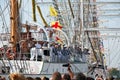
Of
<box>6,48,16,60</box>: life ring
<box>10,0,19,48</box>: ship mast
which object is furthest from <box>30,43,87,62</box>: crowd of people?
<box>10,0,19,48</box>: ship mast

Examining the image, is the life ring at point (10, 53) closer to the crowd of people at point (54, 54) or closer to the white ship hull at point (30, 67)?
the white ship hull at point (30, 67)

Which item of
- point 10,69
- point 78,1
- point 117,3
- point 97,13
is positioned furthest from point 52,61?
point 97,13

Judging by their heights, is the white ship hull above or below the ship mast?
below

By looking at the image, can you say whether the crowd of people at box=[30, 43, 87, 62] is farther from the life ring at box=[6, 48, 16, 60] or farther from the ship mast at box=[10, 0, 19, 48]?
the ship mast at box=[10, 0, 19, 48]

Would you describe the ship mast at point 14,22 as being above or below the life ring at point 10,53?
above

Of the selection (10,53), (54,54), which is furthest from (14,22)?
(54,54)

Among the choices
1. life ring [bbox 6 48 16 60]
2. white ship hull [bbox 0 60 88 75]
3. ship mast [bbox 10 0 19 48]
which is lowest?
white ship hull [bbox 0 60 88 75]

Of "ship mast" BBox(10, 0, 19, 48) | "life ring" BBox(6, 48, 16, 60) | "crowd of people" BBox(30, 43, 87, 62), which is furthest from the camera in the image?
"ship mast" BBox(10, 0, 19, 48)

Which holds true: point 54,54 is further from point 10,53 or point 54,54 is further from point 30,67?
point 10,53

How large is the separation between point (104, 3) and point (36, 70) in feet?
113

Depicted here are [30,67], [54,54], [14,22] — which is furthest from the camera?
[14,22]

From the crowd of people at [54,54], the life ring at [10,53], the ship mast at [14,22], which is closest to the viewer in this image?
the life ring at [10,53]

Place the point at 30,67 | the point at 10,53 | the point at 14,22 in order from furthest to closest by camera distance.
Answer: the point at 14,22 → the point at 10,53 → the point at 30,67

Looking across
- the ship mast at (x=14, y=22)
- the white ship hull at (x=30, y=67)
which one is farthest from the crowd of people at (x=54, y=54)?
the ship mast at (x=14, y=22)
